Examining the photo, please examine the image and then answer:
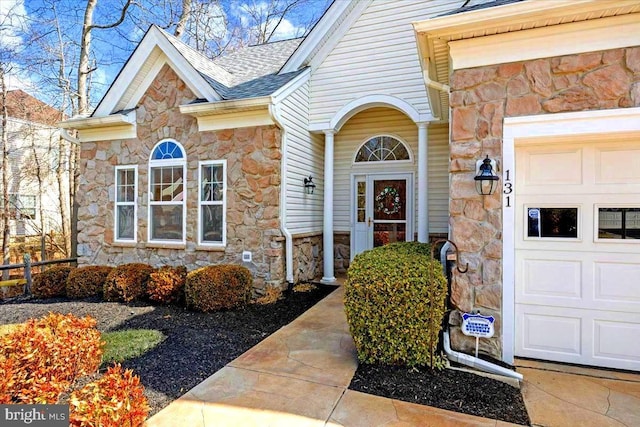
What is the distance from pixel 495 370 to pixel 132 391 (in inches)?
119

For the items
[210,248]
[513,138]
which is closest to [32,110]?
[210,248]

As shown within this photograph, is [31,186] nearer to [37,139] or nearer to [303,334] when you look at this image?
[37,139]

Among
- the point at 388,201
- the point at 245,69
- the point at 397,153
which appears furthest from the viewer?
the point at 245,69

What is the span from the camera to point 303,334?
4352mm

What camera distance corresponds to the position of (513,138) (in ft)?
10.9

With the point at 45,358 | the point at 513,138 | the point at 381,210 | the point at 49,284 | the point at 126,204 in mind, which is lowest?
the point at 49,284

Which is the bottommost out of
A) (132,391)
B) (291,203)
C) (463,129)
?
(132,391)

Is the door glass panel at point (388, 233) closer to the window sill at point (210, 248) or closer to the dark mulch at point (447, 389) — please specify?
the window sill at point (210, 248)

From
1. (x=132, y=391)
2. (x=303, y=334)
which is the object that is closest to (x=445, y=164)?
(x=303, y=334)

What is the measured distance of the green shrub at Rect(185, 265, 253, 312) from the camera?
5281 millimetres

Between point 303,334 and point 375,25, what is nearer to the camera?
point 303,334

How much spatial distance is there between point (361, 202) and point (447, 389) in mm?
5462

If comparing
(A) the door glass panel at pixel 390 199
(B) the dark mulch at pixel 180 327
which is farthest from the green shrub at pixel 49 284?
(A) the door glass panel at pixel 390 199

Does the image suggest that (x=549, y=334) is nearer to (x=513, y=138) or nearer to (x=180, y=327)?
→ (x=513, y=138)
